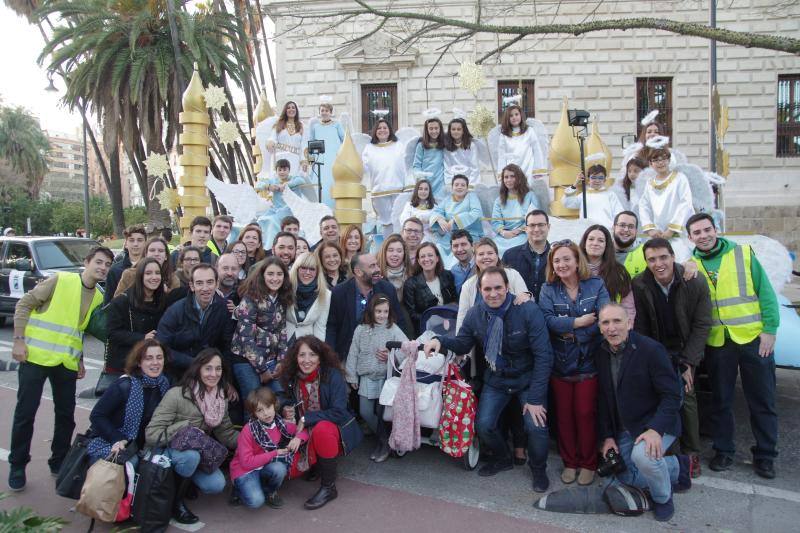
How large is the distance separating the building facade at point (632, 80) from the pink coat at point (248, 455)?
642 inches

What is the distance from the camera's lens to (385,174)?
8750 mm

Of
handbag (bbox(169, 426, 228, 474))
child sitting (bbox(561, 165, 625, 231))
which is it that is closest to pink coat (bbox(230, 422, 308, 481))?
handbag (bbox(169, 426, 228, 474))

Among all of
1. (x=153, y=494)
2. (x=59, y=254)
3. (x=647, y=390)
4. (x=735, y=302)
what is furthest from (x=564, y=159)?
(x=59, y=254)

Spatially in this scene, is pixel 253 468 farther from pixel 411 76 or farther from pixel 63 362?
pixel 411 76

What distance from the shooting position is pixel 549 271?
453cm

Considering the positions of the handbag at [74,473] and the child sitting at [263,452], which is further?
the child sitting at [263,452]

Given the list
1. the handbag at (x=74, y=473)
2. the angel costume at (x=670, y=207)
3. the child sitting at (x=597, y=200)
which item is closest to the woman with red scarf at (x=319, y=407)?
the handbag at (x=74, y=473)

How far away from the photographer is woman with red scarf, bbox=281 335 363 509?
13.6 feet

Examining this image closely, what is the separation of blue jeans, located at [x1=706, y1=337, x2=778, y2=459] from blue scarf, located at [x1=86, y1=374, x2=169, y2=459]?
3912mm

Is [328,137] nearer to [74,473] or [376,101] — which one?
[74,473]

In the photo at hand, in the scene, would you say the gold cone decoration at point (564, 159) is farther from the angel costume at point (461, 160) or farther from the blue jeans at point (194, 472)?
the blue jeans at point (194, 472)

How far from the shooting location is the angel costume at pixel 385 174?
8641 millimetres

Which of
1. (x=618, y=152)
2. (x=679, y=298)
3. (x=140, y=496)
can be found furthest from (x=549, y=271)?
(x=618, y=152)

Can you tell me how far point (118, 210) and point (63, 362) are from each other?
19322mm
